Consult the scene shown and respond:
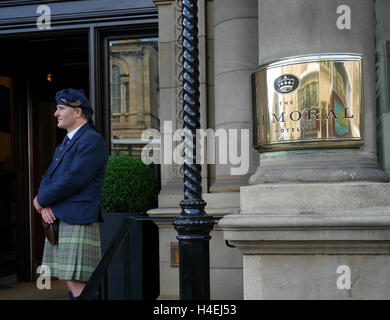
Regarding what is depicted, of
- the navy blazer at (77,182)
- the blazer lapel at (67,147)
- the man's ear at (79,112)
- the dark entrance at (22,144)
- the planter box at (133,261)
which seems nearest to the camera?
the navy blazer at (77,182)

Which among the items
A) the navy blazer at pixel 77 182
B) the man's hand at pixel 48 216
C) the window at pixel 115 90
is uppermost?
the window at pixel 115 90

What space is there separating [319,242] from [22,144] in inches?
259

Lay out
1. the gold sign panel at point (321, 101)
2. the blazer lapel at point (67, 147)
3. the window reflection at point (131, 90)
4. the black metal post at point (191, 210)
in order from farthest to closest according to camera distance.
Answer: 1. the window reflection at point (131, 90)
2. the blazer lapel at point (67, 147)
3. the gold sign panel at point (321, 101)
4. the black metal post at point (191, 210)

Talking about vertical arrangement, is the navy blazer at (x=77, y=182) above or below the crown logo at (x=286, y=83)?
below

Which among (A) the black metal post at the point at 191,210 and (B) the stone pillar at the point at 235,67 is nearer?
(A) the black metal post at the point at 191,210

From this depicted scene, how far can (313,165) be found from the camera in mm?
3994

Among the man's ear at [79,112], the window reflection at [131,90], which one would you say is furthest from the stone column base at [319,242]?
the window reflection at [131,90]

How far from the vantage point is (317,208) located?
3.85 metres

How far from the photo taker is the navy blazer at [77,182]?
14.2ft

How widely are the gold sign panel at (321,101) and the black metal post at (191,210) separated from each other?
90 cm

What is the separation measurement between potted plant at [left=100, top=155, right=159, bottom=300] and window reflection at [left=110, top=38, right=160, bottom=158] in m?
1.10

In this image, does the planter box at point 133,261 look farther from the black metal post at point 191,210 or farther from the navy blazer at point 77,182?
the black metal post at point 191,210

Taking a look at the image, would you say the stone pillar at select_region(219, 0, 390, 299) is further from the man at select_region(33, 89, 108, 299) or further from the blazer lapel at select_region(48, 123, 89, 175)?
the blazer lapel at select_region(48, 123, 89, 175)
